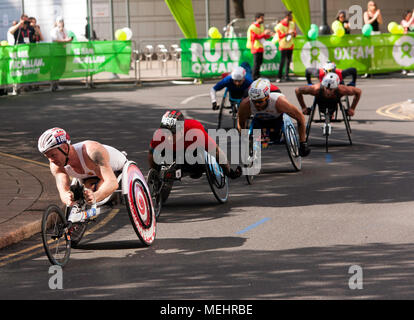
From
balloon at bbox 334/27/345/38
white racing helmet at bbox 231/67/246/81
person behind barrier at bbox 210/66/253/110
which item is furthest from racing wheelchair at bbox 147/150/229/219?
balloon at bbox 334/27/345/38

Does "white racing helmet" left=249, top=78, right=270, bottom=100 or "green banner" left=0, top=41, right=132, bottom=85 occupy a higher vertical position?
"green banner" left=0, top=41, right=132, bottom=85

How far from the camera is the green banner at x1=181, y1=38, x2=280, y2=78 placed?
97.0ft

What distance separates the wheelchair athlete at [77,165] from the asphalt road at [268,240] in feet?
1.92

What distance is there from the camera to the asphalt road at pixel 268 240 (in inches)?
274

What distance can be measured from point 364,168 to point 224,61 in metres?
17.0

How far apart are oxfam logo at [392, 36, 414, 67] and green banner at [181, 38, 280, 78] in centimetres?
436

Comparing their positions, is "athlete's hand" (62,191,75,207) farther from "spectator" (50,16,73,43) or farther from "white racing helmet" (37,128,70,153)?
"spectator" (50,16,73,43)

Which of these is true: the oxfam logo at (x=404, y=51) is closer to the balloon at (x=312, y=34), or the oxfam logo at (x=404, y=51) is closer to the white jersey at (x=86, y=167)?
the balloon at (x=312, y=34)

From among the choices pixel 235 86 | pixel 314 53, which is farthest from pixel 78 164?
pixel 314 53

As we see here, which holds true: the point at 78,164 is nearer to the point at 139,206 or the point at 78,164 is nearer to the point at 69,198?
the point at 69,198
